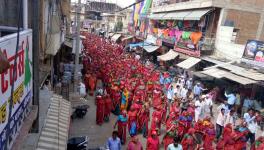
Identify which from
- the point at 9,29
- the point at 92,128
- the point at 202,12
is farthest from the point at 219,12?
the point at 9,29

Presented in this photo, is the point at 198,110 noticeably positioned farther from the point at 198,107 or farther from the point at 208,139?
the point at 208,139

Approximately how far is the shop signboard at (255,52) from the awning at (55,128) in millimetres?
9693

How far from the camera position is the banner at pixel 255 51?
14.4 meters

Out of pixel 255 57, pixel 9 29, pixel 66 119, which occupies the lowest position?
pixel 66 119

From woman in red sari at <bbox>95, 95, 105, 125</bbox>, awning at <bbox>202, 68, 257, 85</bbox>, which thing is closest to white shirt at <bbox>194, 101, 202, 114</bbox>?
awning at <bbox>202, 68, 257, 85</bbox>

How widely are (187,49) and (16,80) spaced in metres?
19.5

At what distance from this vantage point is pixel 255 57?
14766mm

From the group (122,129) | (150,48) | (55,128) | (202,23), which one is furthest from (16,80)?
(150,48)

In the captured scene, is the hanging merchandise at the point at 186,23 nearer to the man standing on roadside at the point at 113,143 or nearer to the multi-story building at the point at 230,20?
the multi-story building at the point at 230,20

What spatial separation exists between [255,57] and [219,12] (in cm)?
650

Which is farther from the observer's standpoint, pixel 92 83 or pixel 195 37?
pixel 195 37

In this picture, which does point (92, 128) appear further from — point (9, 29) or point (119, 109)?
point (9, 29)

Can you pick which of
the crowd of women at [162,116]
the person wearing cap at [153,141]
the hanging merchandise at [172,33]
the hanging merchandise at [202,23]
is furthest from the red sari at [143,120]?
the hanging merchandise at [172,33]

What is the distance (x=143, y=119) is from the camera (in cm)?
1091
